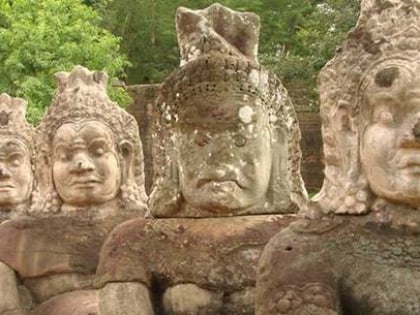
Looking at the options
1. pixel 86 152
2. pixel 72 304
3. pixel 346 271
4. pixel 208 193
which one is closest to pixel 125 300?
pixel 208 193

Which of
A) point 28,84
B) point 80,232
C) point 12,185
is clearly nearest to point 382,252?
point 80,232

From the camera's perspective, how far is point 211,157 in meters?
6.42

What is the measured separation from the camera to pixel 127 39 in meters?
31.4

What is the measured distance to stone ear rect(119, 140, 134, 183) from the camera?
8.14 metres

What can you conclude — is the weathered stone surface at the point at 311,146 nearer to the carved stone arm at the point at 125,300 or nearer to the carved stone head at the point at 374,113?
the carved stone arm at the point at 125,300

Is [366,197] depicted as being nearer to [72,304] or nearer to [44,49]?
[72,304]

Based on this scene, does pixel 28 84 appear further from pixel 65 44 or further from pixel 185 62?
pixel 185 62

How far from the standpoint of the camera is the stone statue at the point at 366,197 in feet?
16.0

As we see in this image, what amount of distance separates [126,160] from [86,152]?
0.38m

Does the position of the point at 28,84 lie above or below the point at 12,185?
above

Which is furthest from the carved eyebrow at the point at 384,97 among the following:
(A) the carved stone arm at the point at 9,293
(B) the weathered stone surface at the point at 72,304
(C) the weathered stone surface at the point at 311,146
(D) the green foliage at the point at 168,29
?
(D) the green foliage at the point at 168,29

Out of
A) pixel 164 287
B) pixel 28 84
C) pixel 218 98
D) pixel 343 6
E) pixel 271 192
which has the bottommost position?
pixel 164 287

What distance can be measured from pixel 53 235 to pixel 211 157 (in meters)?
2.06

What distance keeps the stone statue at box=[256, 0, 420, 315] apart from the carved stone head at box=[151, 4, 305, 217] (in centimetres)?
132
